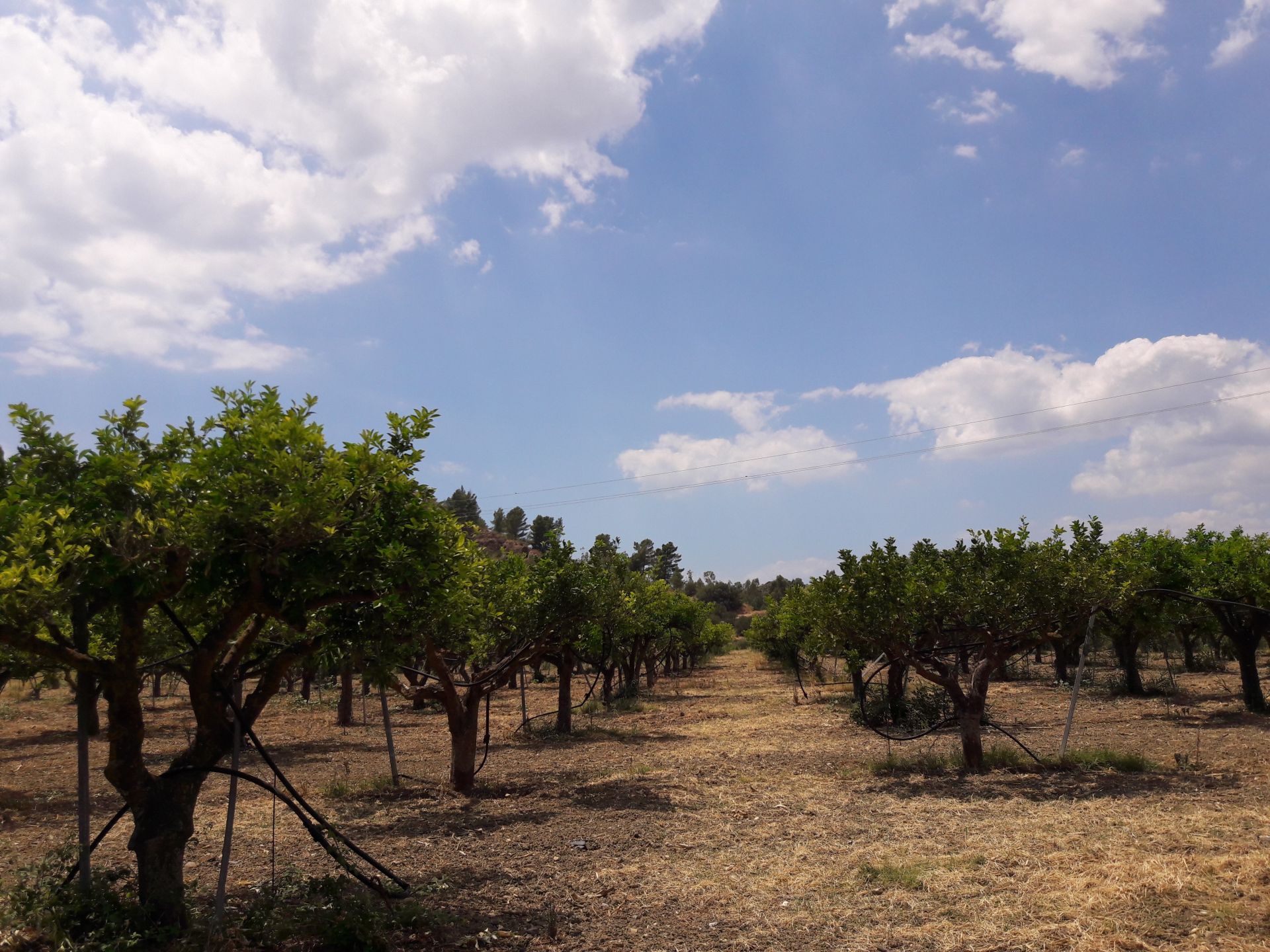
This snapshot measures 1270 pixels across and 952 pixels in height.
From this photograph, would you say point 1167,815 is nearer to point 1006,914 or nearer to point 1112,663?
point 1006,914

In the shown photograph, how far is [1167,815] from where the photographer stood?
10.5m

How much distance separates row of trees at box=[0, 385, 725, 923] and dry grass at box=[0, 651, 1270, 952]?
2813 millimetres

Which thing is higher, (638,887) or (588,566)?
(588,566)

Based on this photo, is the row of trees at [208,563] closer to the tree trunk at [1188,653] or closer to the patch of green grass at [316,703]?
the patch of green grass at [316,703]

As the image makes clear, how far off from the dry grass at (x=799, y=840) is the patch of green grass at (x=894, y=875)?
0.04m

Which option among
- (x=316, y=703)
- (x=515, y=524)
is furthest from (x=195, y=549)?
(x=515, y=524)

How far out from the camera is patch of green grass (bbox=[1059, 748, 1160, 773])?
14008 millimetres

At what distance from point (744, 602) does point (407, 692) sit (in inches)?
4885

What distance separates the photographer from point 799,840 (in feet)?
34.4

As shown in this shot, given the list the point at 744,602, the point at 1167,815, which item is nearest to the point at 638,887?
the point at 1167,815

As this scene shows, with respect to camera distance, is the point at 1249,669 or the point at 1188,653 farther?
the point at 1188,653

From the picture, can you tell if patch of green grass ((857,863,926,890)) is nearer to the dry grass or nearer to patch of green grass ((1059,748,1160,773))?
the dry grass

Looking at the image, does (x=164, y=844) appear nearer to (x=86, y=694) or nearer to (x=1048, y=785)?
(x=86, y=694)

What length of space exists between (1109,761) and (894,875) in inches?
331
